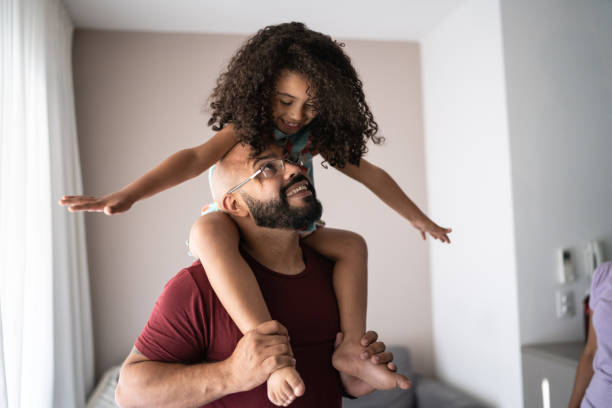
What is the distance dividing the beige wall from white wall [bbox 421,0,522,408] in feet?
0.92

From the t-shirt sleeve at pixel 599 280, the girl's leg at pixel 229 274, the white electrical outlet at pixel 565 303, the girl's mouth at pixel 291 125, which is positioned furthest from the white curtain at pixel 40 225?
the white electrical outlet at pixel 565 303

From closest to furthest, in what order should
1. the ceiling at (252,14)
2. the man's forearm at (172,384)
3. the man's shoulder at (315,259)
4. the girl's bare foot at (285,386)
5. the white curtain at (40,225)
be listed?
the girl's bare foot at (285,386) → the man's forearm at (172,384) → the man's shoulder at (315,259) → the white curtain at (40,225) → the ceiling at (252,14)

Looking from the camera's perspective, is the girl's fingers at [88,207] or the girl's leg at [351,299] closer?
the girl's fingers at [88,207]

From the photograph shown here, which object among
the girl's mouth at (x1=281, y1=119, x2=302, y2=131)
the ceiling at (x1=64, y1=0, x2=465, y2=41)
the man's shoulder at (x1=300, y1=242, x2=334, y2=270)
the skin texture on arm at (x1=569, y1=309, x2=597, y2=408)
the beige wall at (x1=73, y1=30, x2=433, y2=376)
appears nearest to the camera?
the girl's mouth at (x1=281, y1=119, x2=302, y2=131)

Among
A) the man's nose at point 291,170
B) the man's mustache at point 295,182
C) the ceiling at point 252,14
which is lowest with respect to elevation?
the man's mustache at point 295,182

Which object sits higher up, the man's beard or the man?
the man's beard

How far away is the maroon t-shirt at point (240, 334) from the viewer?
97cm

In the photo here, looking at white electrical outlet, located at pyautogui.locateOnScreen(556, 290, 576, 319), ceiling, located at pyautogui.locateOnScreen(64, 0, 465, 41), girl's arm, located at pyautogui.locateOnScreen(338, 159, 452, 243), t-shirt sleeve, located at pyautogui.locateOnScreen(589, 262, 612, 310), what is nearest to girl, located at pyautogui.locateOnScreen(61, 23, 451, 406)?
girl's arm, located at pyautogui.locateOnScreen(338, 159, 452, 243)

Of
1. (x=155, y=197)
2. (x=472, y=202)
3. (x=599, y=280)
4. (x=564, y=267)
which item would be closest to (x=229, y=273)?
(x=599, y=280)

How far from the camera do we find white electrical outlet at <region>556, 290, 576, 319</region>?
8.02ft

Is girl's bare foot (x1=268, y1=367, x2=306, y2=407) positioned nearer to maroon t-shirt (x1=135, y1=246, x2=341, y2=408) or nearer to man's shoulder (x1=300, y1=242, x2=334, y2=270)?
maroon t-shirt (x1=135, y1=246, x2=341, y2=408)

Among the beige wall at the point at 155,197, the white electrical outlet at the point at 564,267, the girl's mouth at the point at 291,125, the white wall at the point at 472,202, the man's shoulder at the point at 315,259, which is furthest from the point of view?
the beige wall at the point at 155,197

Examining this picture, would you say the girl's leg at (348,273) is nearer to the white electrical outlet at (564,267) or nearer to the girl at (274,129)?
the girl at (274,129)

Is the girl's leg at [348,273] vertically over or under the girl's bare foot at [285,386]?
over
